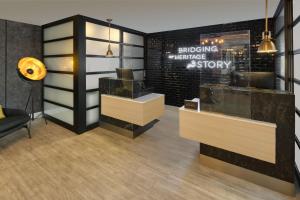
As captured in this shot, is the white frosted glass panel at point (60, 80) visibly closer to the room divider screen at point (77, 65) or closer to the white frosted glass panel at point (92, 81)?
the room divider screen at point (77, 65)

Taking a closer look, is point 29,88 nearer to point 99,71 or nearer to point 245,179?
point 99,71

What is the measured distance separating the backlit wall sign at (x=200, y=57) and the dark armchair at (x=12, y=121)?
15.2 feet

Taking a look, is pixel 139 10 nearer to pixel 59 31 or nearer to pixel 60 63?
pixel 59 31

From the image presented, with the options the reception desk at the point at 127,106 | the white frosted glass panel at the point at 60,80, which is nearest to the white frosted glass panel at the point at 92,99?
the reception desk at the point at 127,106

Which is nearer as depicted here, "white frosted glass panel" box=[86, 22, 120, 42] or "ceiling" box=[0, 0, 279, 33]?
"ceiling" box=[0, 0, 279, 33]

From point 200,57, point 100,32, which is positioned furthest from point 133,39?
point 200,57

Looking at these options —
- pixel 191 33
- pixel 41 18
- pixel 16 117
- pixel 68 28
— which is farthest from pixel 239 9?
pixel 16 117

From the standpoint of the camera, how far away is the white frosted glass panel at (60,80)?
4453mm

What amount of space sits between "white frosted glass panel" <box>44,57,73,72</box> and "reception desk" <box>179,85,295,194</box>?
295 centimetres

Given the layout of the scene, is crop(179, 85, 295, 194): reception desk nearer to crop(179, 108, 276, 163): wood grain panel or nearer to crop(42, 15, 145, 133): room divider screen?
crop(179, 108, 276, 163): wood grain panel

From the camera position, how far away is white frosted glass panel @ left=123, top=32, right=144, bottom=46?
18.6 ft

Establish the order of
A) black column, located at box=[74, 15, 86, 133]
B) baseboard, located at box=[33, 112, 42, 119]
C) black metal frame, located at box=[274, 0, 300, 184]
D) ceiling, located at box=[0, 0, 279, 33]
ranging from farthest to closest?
1. baseboard, located at box=[33, 112, 42, 119]
2. black column, located at box=[74, 15, 86, 133]
3. ceiling, located at box=[0, 0, 279, 33]
4. black metal frame, located at box=[274, 0, 300, 184]

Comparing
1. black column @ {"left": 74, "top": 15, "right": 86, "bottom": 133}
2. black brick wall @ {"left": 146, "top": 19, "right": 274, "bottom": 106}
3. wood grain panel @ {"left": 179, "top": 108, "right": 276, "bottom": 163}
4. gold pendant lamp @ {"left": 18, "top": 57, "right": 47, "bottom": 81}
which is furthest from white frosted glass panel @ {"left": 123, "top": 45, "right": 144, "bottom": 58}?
wood grain panel @ {"left": 179, "top": 108, "right": 276, "bottom": 163}

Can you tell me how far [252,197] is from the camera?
223 centimetres
